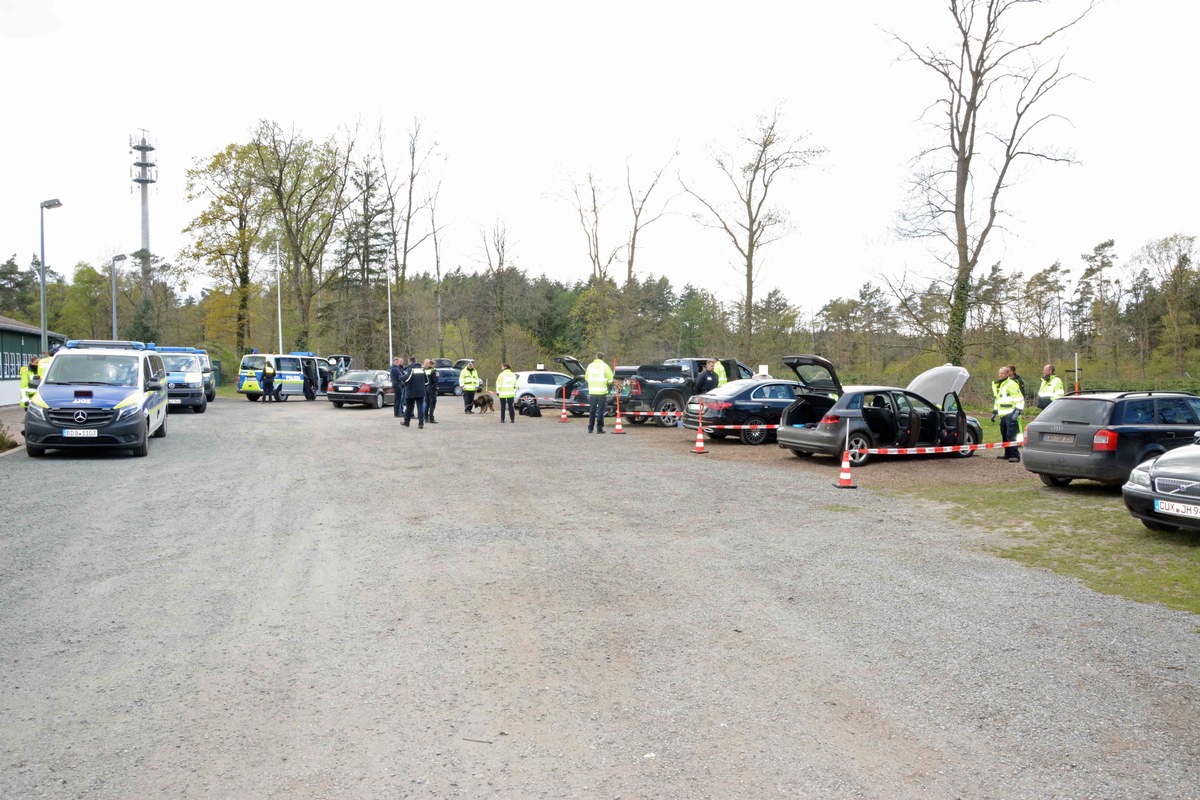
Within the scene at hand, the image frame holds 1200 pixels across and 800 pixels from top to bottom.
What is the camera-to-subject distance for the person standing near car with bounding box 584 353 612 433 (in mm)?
20484

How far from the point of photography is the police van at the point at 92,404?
1422 cm

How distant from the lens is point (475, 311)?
57.4m

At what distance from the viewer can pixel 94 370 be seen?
15.5m

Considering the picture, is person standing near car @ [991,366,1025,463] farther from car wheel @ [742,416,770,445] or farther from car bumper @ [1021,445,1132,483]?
car wheel @ [742,416,770,445]

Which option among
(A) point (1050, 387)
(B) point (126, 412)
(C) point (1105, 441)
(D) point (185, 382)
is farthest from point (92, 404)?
(A) point (1050, 387)

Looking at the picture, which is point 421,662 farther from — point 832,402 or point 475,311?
point 475,311

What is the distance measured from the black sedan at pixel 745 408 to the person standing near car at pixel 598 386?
2409 mm

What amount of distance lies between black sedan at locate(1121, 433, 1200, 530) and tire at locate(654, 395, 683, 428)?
15.6m

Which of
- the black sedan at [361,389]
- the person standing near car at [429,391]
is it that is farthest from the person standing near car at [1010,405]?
the black sedan at [361,389]

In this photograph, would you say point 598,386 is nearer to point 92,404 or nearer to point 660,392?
point 660,392

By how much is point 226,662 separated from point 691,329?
68.6 meters

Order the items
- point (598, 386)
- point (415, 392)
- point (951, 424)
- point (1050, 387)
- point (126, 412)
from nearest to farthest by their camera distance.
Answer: point (126, 412), point (951, 424), point (1050, 387), point (598, 386), point (415, 392)

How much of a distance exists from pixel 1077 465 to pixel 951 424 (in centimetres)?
464

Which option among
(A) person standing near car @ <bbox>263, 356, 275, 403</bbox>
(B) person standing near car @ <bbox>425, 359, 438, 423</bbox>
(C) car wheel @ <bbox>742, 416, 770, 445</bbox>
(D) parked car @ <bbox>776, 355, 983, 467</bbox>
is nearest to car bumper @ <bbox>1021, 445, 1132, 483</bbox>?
(D) parked car @ <bbox>776, 355, 983, 467</bbox>
